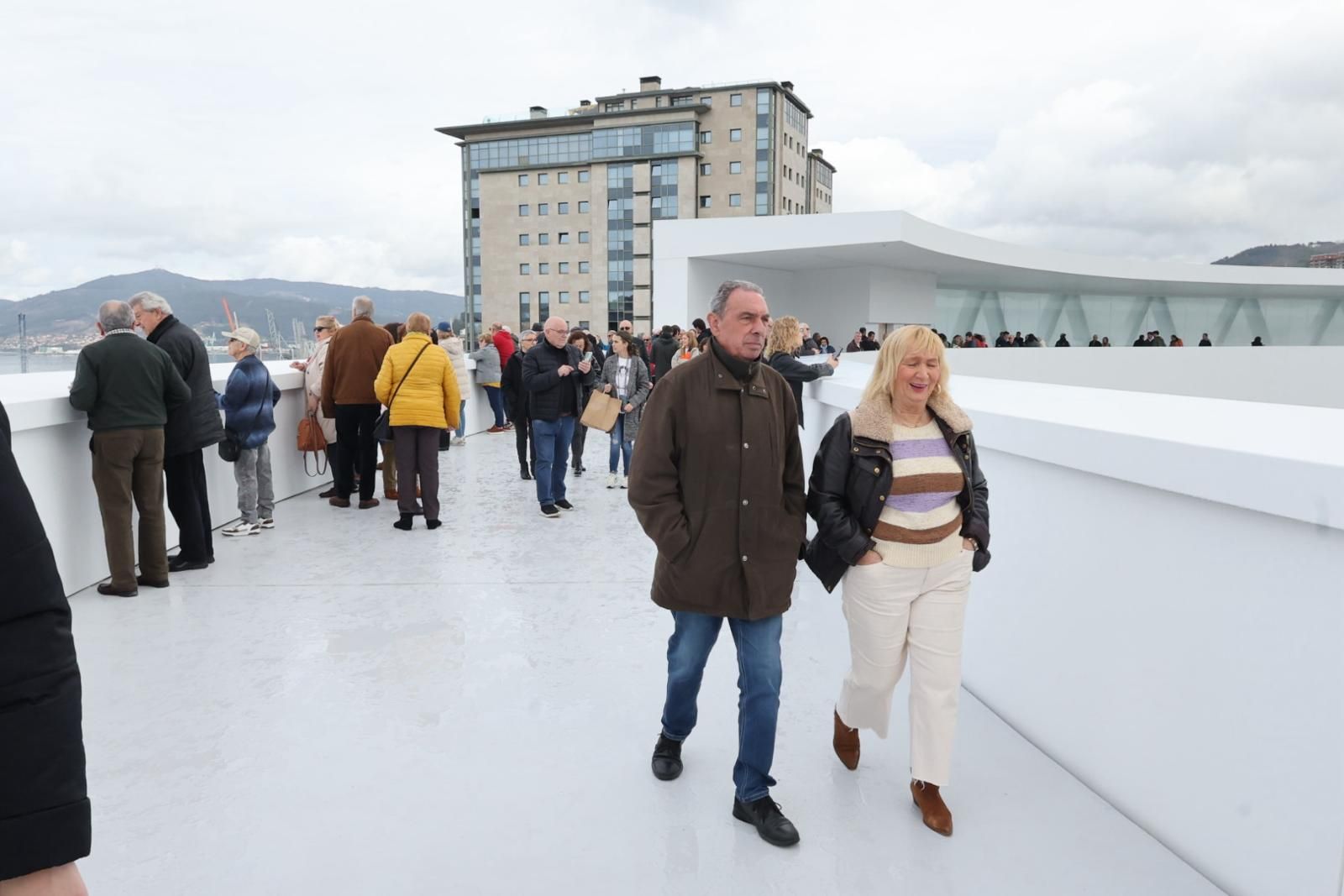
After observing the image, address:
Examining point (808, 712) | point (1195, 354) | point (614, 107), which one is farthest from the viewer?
point (614, 107)

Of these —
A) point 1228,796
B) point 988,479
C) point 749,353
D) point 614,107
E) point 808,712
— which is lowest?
point 808,712

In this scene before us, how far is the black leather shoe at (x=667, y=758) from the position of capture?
11.5 ft

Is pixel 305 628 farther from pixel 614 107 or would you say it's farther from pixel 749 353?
pixel 614 107

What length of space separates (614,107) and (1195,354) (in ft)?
208

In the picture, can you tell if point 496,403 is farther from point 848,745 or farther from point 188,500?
point 848,745

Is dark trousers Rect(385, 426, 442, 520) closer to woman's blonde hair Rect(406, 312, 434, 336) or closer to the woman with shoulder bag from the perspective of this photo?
woman's blonde hair Rect(406, 312, 434, 336)

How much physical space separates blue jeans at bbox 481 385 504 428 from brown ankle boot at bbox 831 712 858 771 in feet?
41.6

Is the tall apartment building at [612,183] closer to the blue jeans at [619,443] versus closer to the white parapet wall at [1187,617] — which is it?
the blue jeans at [619,443]

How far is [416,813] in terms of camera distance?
3.23 meters

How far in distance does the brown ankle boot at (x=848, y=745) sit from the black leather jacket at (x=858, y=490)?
0.69 metres

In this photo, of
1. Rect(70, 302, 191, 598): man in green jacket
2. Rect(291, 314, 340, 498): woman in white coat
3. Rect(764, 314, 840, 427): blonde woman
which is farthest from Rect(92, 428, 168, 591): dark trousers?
Rect(764, 314, 840, 427): blonde woman

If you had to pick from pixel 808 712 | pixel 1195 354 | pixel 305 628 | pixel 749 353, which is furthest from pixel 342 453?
pixel 1195 354

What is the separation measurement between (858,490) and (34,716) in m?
2.54

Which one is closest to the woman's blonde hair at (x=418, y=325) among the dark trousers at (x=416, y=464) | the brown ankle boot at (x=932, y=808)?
the dark trousers at (x=416, y=464)
